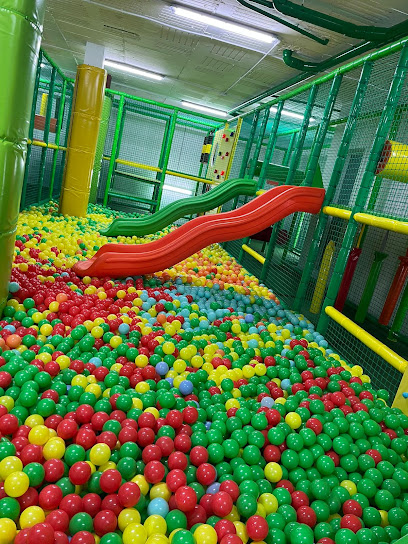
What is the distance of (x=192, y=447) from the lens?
159cm

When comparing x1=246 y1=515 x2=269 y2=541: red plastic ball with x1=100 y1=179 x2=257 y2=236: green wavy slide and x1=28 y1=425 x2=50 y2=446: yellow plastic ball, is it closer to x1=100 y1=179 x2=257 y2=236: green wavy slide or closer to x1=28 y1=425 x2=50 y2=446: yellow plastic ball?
x1=28 y1=425 x2=50 y2=446: yellow plastic ball

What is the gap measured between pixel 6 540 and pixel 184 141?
1148 cm

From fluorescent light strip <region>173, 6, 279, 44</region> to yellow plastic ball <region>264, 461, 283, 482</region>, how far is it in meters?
4.73

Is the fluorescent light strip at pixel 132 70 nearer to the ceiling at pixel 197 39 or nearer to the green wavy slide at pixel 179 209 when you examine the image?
the ceiling at pixel 197 39

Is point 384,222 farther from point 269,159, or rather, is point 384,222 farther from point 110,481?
point 269,159

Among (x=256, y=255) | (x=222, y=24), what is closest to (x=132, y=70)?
(x=222, y=24)

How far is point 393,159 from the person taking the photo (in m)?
2.84

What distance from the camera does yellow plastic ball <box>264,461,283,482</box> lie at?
1.54 metres

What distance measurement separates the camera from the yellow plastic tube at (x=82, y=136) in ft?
18.0

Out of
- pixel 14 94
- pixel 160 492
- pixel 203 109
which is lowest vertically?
pixel 160 492

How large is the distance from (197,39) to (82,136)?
2.03 meters

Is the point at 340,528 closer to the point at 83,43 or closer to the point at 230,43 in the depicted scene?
the point at 230,43

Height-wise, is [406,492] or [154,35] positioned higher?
[154,35]

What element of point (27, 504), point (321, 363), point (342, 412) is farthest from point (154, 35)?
point (27, 504)
